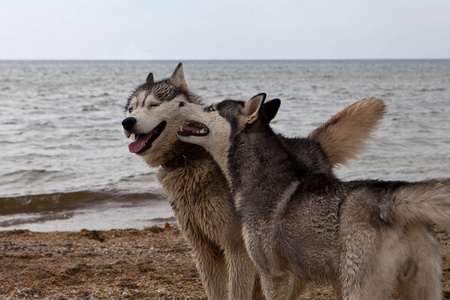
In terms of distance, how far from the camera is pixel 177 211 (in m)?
4.28

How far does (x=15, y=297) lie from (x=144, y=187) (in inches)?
235

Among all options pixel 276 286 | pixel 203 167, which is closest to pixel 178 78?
pixel 203 167

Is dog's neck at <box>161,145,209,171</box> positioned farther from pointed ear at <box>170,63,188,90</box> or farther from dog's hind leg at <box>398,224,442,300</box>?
dog's hind leg at <box>398,224,442,300</box>

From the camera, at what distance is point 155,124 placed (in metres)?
4.28

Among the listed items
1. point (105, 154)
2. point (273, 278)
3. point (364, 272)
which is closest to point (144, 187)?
point (105, 154)

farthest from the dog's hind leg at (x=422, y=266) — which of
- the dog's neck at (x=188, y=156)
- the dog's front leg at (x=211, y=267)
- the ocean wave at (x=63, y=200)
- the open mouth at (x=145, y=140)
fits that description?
the ocean wave at (x=63, y=200)

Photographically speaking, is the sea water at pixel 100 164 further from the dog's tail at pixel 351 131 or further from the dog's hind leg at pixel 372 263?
the dog's hind leg at pixel 372 263

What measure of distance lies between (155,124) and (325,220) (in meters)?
1.93

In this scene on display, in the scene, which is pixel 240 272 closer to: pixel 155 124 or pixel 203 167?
pixel 203 167

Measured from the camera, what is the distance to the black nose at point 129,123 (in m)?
4.14

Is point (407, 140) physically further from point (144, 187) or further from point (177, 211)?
point (177, 211)

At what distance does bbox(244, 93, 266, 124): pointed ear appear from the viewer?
3.58 metres

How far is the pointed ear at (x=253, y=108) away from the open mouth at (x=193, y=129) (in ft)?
1.18

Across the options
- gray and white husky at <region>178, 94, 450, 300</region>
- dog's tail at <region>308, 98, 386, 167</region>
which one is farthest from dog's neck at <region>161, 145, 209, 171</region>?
dog's tail at <region>308, 98, 386, 167</region>
